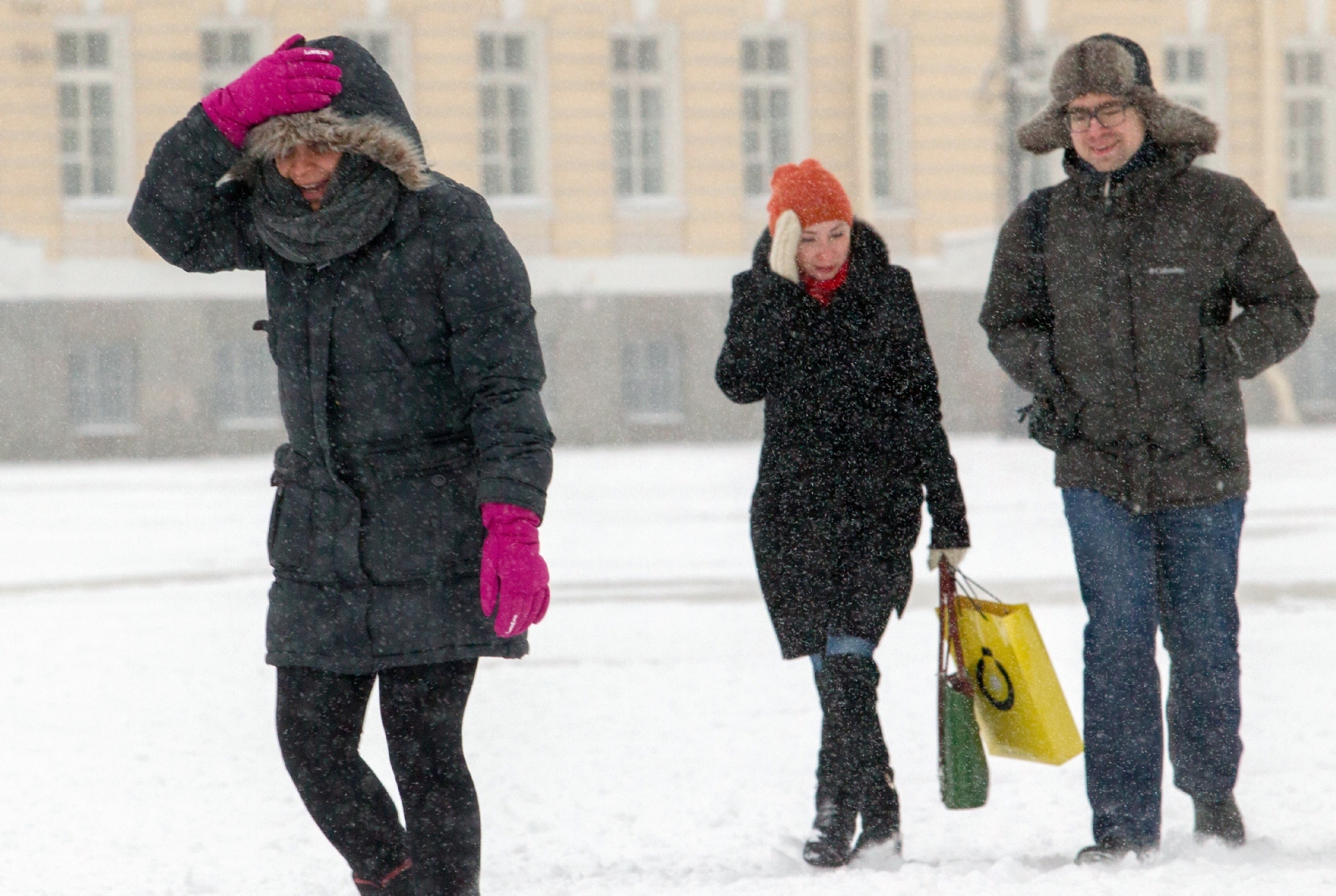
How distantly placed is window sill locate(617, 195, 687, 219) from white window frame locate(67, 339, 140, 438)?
6.42 m

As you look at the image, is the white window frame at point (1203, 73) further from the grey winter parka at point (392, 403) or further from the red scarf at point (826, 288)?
the grey winter parka at point (392, 403)

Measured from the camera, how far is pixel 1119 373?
13.4 feet

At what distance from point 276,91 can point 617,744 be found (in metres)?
3.07

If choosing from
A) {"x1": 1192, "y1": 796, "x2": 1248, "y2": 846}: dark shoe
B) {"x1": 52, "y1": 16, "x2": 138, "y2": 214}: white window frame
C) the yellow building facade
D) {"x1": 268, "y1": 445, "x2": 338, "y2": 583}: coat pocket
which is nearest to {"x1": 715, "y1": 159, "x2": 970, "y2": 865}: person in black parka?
{"x1": 1192, "y1": 796, "x2": 1248, "y2": 846}: dark shoe

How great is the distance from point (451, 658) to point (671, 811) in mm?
1812

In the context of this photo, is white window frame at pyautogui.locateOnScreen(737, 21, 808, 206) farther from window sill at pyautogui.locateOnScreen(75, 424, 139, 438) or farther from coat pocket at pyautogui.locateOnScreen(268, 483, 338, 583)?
coat pocket at pyautogui.locateOnScreen(268, 483, 338, 583)

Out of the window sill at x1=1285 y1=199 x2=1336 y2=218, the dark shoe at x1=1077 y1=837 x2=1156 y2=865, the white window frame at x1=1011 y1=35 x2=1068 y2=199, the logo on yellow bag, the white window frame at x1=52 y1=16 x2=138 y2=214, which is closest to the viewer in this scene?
the dark shoe at x1=1077 y1=837 x2=1156 y2=865

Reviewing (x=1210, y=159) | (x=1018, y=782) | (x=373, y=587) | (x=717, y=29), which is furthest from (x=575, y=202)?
(x=373, y=587)

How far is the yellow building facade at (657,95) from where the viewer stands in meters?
23.8

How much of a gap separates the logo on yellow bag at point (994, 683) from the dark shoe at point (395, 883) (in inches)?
60.4

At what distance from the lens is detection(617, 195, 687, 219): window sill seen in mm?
25078

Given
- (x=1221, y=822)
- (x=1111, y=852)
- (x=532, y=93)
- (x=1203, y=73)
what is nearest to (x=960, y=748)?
(x=1111, y=852)

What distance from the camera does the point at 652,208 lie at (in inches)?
990

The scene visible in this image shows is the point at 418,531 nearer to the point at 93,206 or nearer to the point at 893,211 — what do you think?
the point at 93,206
